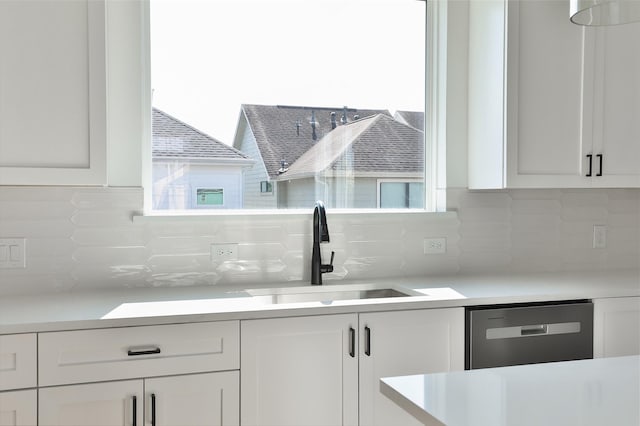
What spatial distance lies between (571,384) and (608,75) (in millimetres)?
1990

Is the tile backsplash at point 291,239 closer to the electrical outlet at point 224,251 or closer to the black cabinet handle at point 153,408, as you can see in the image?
the electrical outlet at point 224,251

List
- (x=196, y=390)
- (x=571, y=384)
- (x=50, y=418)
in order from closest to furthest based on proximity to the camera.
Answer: (x=571, y=384) → (x=50, y=418) → (x=196, y=390)

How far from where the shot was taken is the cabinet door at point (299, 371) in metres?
2.04

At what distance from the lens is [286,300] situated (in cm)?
257

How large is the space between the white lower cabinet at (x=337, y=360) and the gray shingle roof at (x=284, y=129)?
0.93 meters

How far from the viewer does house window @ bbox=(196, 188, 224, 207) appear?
267 centimetres

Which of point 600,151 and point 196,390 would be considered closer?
point 196,390

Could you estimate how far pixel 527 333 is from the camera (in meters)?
2.36

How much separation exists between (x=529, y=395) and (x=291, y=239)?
1.67 metres

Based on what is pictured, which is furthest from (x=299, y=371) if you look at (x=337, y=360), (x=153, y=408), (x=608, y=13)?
(x=608, y=13)

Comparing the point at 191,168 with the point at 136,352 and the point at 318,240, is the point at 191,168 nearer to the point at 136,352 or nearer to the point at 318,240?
the point at 318,240

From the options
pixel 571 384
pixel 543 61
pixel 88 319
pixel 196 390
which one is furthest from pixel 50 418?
pixel 543 61

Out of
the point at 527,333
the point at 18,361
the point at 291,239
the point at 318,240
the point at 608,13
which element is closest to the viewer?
the point at 608,13

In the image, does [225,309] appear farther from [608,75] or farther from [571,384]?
[608,75]
